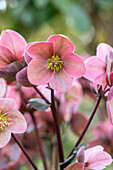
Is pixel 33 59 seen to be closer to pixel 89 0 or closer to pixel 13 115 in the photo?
pixel 13 115

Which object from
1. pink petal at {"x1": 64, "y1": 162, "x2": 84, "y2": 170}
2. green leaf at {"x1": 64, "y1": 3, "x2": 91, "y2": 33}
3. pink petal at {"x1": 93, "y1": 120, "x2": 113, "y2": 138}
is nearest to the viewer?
pink petal at {"x1": 64, "y1": 162, "x2": 84, "y2": 170}

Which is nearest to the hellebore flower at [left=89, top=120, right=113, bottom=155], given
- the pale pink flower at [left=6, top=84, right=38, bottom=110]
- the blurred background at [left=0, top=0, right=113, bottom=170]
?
the pale pink flower at [left=6, top=84, right=38, bottom=110]

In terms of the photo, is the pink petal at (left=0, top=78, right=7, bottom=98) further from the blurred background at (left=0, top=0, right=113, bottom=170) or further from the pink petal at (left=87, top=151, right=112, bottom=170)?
the blurred background at (left=0, top=0, right=113, bottom=170)

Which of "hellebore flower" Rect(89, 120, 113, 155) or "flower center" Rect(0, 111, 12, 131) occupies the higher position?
"flower center" Rect(0, 111, 12, 131)

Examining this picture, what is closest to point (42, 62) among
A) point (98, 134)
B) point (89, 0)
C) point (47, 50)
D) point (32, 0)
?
point (47, 50)

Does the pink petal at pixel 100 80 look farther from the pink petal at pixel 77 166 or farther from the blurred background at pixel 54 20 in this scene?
the blurred background at pixel 54 20

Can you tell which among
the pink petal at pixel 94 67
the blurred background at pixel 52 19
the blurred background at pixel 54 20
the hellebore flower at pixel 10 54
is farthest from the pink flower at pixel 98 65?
the blurred background at pixel 52 19

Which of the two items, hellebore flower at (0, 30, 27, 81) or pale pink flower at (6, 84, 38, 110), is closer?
hellebore flower at (0, 30, 27, 81)

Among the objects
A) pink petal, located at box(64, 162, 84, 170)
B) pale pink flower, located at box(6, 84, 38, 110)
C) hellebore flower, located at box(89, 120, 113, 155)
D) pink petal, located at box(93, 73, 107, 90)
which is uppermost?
pale pink flower, located at box(6, 84, 38, 110)
